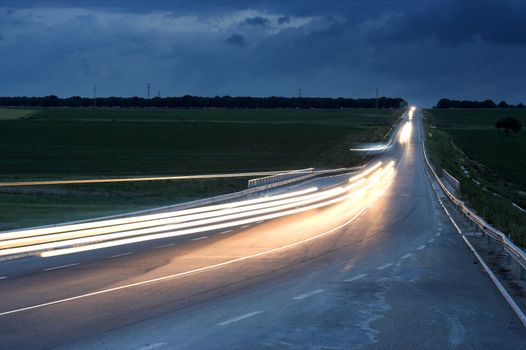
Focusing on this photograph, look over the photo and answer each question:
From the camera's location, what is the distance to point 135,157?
82625 millimetres

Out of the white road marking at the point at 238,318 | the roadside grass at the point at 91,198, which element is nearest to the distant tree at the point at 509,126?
the roadside grass at the point at 91,198

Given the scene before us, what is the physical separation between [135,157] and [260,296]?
227 feet

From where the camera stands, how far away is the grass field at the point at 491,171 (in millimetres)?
31231

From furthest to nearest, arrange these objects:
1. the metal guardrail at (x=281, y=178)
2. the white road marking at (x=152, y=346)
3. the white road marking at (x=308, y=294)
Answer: the metal guardrail at (x=281, y=178) → the white road marking at (x=308, y=294) → the white road marking at (x=152, y=346)

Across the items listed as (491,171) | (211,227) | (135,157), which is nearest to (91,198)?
(211,227)

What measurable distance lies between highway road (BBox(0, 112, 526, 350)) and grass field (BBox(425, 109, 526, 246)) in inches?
201

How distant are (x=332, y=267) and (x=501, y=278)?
12.3ft

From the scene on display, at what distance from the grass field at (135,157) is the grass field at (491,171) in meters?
12.0

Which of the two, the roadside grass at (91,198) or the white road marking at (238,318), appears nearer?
the white road marking at (238,318)

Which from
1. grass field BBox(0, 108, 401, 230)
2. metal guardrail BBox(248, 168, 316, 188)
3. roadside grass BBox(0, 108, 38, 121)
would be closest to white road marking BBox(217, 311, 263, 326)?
grass field BBox(0, 108, 401, 230)

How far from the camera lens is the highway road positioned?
11469mm

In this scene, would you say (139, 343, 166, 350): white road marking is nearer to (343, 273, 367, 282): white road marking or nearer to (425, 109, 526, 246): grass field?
(343, 273, 367, 282): white road marking

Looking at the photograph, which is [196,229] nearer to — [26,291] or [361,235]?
[361,235]

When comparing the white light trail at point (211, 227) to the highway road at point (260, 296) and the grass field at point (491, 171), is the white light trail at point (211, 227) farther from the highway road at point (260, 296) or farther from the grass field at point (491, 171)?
the grass field at point (491, 171)
